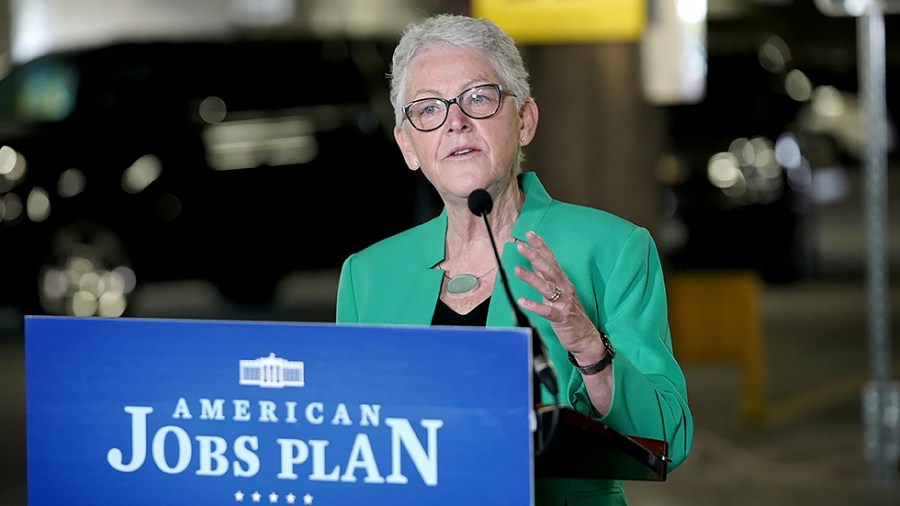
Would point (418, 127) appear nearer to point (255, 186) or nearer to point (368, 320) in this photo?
point (368, 320)

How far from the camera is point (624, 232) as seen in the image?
2900 millimetres

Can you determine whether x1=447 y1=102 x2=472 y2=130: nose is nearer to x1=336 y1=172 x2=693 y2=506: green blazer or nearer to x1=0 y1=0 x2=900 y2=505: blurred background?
x1=336 y1=172 x2=693 y2=506: green blazer

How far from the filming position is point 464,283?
2.96 m

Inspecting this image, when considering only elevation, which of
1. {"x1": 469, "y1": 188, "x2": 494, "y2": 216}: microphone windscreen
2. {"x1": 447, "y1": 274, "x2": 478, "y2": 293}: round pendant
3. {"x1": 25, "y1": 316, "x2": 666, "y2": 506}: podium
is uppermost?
{"x1": 469, "y1": 188, "x2": 494, "y2": 216}: microphone windscreen

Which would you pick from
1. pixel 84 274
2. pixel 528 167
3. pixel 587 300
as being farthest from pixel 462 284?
pixel 84 274

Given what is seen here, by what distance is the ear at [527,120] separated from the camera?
2.95 m

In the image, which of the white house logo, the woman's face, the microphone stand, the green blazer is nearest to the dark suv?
the green blazer

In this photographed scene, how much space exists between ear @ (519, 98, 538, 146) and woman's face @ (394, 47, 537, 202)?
0.17ft

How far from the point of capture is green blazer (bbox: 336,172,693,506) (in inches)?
105

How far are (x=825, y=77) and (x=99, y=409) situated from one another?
13.9 metres

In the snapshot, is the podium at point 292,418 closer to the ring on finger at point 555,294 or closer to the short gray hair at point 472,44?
the ring on finger at point 555,294

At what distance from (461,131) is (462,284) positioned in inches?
11.9

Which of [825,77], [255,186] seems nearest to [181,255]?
[255,186]

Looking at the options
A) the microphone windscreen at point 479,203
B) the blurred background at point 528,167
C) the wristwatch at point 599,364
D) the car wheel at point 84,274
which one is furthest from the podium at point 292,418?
the car wheel at point 84,274
